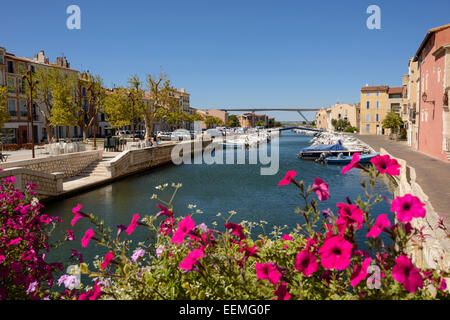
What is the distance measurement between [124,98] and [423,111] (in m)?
37.5

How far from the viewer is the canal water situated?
53.1ft

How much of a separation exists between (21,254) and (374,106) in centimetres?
8808

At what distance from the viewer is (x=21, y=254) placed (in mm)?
4539

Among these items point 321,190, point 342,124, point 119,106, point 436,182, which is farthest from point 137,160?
point 342,124

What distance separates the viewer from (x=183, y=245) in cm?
384

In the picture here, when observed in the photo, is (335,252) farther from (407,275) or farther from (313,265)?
(407,275)

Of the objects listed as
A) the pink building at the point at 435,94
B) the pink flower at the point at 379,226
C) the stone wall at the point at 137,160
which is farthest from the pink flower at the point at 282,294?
the pink building at the point at 435,94

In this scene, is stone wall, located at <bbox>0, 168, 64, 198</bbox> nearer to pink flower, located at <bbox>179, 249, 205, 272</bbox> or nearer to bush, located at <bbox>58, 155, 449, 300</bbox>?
bush, located at <bbox>58, 155, 449, 300</bbox>

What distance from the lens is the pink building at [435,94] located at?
80.3 feet

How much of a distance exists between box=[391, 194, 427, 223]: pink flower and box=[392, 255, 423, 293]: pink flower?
0.86 feet
